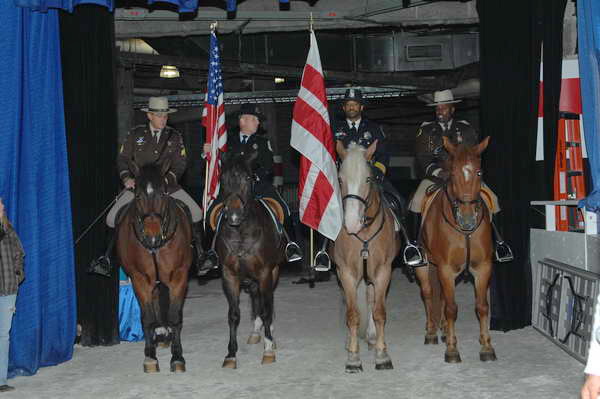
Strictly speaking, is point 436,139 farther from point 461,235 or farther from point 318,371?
point 318,371

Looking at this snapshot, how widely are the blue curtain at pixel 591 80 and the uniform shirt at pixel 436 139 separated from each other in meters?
1.27

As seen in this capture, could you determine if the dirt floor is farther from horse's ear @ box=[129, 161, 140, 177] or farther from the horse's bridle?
horse's ear @ box=[129, 161, 140, 177]

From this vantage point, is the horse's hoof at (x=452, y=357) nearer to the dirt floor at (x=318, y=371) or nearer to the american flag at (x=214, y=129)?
the dirt floor at (x=318, y=371)

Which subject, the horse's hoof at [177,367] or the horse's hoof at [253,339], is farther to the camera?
Answer: the horse's hoof at [253,339]

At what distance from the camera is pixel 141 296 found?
22.9ft

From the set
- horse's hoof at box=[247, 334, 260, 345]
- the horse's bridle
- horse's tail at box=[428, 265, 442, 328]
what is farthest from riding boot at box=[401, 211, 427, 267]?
the horse's bridle

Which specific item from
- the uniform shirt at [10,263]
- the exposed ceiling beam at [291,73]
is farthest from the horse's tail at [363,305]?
the exposed ceiling beam at [291,73]

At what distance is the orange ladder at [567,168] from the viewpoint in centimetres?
820

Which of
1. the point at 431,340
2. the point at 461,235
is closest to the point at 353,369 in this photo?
the point at 431,340

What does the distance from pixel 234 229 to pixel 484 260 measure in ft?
8.03

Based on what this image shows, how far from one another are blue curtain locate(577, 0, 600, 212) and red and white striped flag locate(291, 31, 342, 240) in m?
2.31

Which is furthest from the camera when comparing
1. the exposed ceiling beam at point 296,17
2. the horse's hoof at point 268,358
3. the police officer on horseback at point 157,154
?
the exposed ceiling beam at point 296,17

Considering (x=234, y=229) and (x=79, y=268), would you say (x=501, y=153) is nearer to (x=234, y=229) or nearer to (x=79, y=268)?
(x=234, y=229)

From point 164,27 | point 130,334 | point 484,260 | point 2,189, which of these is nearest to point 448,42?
point 164,27
